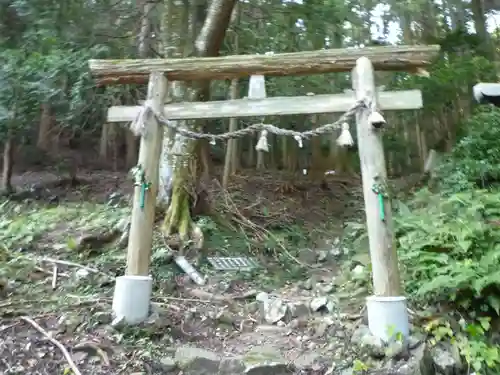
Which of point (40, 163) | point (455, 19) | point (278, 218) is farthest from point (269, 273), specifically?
point (455, 19)

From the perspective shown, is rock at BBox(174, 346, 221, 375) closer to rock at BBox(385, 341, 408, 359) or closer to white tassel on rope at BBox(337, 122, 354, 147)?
rock at BBox(385, 341, 408, 359)

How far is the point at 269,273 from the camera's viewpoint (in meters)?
7.11

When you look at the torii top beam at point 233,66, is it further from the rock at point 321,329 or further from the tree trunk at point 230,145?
the tree trunk at point 230,145

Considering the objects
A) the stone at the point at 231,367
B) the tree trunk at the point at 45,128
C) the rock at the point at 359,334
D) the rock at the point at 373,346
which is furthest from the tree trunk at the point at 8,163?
the rock at the point at 373,346

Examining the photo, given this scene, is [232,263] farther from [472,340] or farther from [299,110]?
[472,340]

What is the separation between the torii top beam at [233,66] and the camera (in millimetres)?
5430

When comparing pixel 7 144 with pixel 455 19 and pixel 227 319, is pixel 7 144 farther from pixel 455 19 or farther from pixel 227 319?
pixel 455 19

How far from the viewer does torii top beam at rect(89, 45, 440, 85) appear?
17.8ft

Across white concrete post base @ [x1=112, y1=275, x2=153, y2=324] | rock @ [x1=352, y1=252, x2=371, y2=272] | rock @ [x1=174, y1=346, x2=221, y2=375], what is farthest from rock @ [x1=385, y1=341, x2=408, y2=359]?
white concrete post base @ [x1=112, y1=275, x2=153, y2=324]

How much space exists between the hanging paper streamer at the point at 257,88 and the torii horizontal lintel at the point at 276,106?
7 cm

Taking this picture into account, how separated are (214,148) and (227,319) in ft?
39.5

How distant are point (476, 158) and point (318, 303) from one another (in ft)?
17.8

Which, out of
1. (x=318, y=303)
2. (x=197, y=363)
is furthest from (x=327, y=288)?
(x=197, y=363)

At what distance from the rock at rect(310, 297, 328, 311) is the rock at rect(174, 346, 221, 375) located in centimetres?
154
